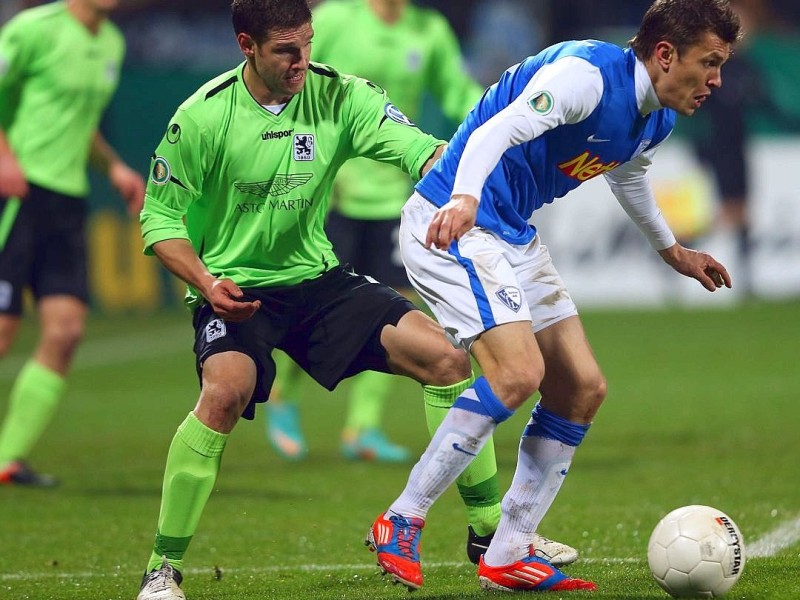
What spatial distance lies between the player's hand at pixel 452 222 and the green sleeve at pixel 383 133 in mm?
768

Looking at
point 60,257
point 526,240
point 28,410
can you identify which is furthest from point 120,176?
point 526,240

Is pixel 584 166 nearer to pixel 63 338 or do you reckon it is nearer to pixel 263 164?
pixel 263 164

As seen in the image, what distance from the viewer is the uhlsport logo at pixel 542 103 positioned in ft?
15.0

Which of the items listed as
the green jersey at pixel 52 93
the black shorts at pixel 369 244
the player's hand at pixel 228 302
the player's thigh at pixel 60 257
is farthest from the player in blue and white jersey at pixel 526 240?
the green jersey at pixel 52 93

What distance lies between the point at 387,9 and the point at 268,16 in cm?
376

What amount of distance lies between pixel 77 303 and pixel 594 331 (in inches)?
314

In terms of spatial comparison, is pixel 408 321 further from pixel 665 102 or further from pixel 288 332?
pixel 665 102

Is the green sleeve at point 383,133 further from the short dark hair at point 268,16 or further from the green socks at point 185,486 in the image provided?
the green socks at point 185,486

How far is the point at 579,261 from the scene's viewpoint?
16641 millimetres

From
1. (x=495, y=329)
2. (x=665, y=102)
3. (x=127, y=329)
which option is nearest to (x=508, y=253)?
(x=495, y=329)

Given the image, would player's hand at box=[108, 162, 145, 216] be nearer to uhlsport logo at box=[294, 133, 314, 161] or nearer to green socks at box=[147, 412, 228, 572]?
uhlsport logo at box=[294, 133, 314, 161]

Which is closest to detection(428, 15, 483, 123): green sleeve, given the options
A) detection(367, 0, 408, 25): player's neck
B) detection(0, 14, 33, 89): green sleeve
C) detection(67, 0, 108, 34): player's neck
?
detection(367, 0, 408, 25): player's neck

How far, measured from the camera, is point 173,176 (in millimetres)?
5133

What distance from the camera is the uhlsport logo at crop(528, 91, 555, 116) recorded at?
4586 mm
